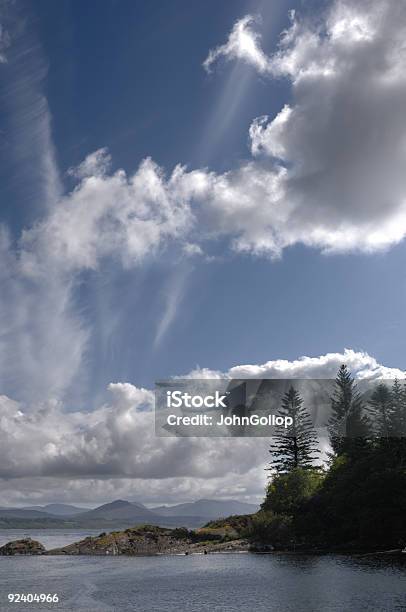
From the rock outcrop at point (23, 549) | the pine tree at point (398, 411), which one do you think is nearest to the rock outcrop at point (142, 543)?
the rock outcrop at point (23, 549)

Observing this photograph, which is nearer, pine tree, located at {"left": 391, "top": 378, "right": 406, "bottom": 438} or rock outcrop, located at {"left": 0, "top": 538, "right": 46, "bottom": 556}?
pine tree, located at {"left": 391, "top": 378, "right": 406, "bottom": 438}

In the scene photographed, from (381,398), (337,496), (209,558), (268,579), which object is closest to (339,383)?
(381,398)

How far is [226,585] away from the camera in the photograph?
5275 cm

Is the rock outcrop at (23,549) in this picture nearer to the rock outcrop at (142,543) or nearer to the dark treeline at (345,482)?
the rock outcrop at (142,543)

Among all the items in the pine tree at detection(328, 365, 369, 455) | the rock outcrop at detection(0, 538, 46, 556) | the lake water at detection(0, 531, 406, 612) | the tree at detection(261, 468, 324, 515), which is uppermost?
the pine tree at detection(328, 365, 369, 455)

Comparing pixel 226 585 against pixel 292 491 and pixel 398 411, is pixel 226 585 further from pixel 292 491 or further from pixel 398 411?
pixel 398 411

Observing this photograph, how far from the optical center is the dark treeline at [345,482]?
3063 inches

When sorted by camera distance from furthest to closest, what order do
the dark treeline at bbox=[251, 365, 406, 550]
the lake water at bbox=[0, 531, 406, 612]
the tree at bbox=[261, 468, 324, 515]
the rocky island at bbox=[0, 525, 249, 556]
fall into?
the rocky island at bbox=[0, 525, 249, 556] < the tree at bbox=[261, 468, 324, 515] < the dark treeline at bbox=[251, 365, 406, 550] < the lake water at bbox=[0, 531, 406, 612]

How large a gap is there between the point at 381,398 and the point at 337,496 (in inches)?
1202

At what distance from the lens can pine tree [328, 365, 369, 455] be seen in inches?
4163

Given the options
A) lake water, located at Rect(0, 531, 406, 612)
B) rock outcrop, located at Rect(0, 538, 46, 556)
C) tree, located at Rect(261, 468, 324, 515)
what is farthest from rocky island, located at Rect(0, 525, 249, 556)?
lake water, located at Rect(0, 531, 406, 612)

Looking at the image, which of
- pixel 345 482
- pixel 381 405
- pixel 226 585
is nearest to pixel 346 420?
pixel 381 405

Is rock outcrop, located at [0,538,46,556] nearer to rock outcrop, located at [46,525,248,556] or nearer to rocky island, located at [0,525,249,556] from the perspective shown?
rocky island, located at [0,525,249,556]

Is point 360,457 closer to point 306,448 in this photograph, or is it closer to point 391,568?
point 306,448
